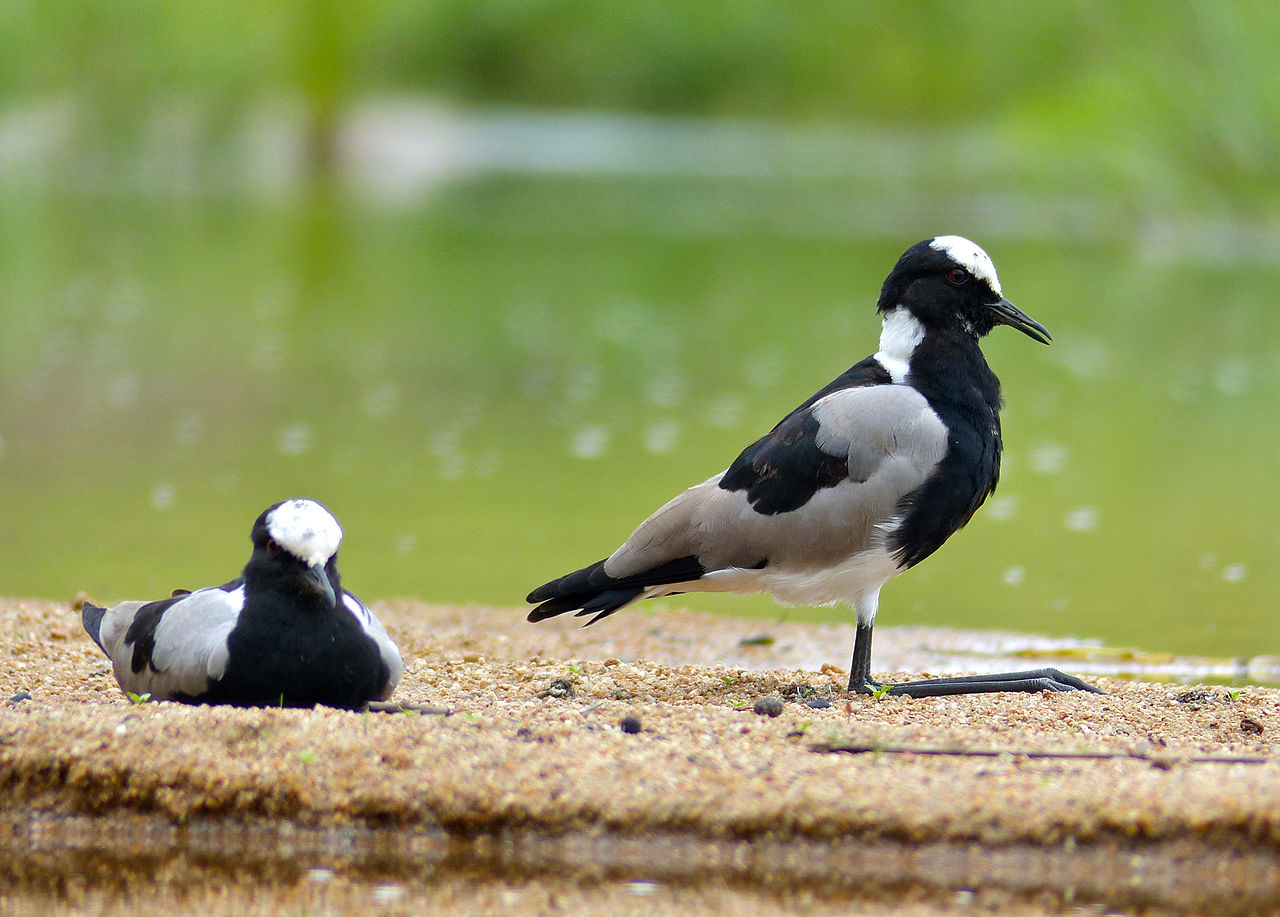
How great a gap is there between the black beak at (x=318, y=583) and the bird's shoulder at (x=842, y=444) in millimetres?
1737

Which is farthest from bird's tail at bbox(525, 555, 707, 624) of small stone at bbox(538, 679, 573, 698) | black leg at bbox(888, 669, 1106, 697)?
black leg at bbox(888, 669, 1106, 697)

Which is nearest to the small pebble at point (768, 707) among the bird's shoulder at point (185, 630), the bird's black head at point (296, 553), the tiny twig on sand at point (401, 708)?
the tiny twig on sand at point (401, 708)

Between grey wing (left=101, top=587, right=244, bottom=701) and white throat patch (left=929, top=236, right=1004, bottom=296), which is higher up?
white throat patch (left=929, top=236, right=1004, bottom=296)

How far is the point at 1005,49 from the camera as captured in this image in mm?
47844

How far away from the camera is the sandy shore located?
4.54 meters

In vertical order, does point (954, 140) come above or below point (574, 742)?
above

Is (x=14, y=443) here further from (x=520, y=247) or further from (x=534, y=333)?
(x=520, y=247)

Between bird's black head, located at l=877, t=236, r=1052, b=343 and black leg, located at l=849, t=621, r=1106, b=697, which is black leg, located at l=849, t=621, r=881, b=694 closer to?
black leg, located at l=849, t=621, r=1106, b=697

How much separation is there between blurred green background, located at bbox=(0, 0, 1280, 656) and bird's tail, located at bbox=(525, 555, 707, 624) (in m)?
2.43

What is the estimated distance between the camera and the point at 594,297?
23516 millimetres

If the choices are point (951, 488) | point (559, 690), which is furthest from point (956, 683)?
point (559, 690)

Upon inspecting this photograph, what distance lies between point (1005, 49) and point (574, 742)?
45559 mm

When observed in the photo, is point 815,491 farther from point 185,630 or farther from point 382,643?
point 185,630

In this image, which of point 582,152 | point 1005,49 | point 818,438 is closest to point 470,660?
point 818,438
